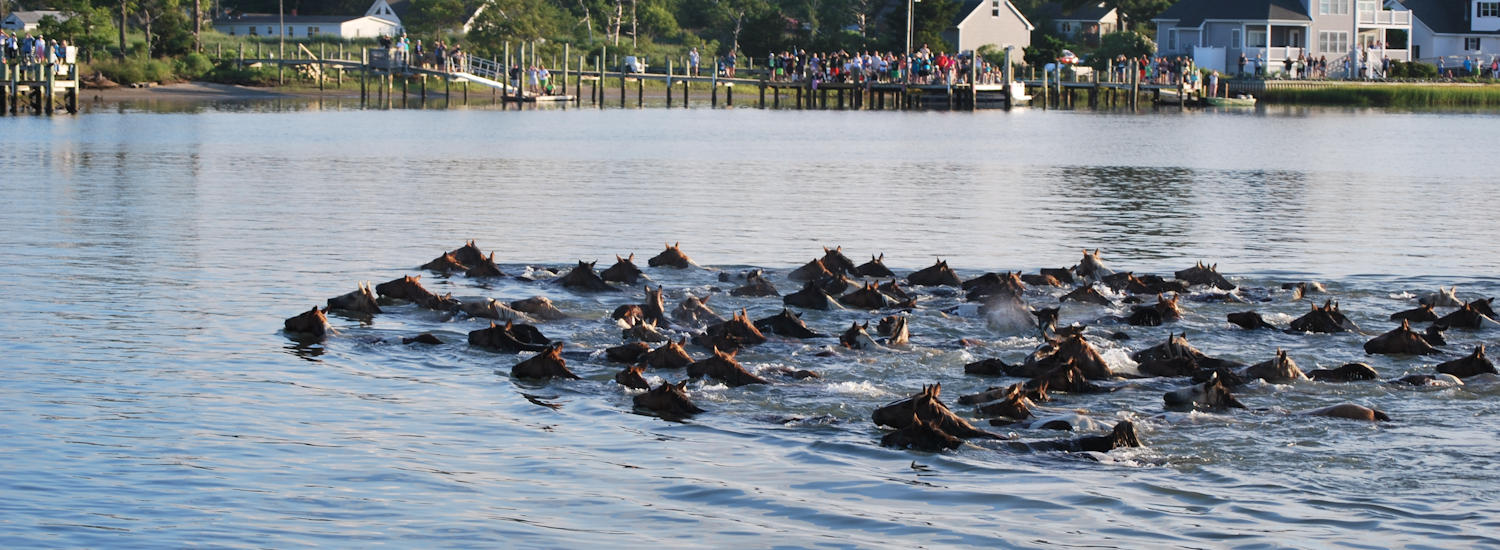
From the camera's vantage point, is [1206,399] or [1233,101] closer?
[1206,399]

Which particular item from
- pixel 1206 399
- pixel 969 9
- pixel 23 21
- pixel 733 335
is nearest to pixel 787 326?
pixel 733 335

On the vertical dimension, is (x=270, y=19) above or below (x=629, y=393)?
above

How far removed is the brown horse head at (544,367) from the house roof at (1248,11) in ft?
326

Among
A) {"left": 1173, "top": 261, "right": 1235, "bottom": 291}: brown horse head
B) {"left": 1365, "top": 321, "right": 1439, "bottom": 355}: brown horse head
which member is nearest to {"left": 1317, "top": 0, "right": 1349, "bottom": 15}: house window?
{"left": 1173, "top": 261, "right": 1235, "bottom": 291}: brown horse head

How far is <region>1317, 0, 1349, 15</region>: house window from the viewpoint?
111 metres

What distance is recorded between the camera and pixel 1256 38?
111875 mm

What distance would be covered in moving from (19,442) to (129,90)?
274ft

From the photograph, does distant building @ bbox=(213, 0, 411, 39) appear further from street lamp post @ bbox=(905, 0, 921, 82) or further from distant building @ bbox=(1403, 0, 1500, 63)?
distant building @ bbox=(1403, 0, 1500, 63)

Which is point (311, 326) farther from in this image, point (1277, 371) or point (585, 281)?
point (1277, 371)

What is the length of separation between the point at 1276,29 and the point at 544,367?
103m

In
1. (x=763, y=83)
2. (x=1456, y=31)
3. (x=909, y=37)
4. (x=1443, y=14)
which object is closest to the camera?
(x=763, y=83)

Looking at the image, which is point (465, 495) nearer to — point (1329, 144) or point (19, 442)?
point (19, 442)

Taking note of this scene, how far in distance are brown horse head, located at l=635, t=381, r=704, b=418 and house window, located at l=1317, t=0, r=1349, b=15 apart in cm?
10348

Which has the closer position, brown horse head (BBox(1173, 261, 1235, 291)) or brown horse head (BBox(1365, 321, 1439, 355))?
brown horse head (BBox(1365, 321, 1439, 355))
